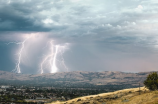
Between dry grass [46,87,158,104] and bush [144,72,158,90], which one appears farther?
bush [144,72,158,90]

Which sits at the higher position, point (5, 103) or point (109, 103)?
point (109, 103)

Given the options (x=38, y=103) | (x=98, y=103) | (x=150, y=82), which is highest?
(x=150, y=82)

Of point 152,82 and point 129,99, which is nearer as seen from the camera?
point 129,99

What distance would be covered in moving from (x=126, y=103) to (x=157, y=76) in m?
17.1

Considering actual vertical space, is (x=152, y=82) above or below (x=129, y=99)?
above

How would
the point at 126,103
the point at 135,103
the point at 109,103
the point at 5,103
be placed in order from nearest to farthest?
the point at 135,103 < the point at 126,103 < the point at 109,103 < the point at 5,103

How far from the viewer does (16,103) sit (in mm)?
126125

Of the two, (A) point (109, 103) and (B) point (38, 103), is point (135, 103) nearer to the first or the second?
(A) point (109, 103)

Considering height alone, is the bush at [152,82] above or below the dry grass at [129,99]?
above

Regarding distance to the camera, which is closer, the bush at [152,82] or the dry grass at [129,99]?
the dry grass at [129,99]

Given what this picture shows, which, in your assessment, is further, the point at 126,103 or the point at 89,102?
the point at 89,102

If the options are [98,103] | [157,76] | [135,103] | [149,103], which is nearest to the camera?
[149,103]

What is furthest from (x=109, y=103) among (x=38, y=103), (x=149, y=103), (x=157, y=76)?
(x=38, y=103)

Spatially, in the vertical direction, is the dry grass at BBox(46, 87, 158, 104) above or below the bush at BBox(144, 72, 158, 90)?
below
